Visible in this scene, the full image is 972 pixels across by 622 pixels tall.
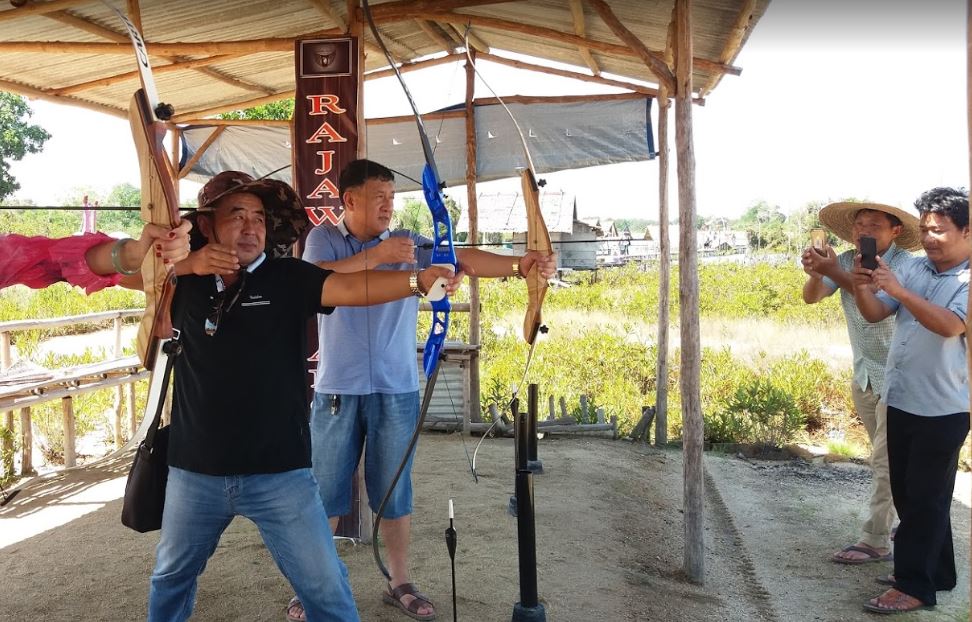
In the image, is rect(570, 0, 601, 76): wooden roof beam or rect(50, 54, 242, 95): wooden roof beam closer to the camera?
rect(570, 0, 601, 76): wooden roof beam

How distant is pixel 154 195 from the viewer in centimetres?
154

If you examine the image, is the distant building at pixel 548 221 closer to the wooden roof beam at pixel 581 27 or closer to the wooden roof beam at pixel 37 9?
the wooden roof beam at pixel 581 27

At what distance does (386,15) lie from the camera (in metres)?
3.81

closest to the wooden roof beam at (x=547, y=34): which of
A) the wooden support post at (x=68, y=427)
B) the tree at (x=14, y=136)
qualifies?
the wooden support post at (x=68, y=427)

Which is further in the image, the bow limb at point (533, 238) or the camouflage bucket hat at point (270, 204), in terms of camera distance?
the bow limb at point (533, 238)

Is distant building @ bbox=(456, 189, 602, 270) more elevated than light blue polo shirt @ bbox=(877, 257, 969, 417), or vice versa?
distant building @ bbox=(456, 189, 602, 270)

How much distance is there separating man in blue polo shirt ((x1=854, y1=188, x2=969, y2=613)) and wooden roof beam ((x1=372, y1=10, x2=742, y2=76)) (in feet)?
4.89

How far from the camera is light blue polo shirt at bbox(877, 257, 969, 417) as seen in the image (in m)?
2.88

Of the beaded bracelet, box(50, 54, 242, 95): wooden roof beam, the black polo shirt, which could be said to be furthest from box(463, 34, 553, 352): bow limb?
box(50, 54, 242, 95): wooden roof beam

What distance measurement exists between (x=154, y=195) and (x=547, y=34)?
3427mm

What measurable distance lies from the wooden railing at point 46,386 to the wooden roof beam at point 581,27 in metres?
3.58

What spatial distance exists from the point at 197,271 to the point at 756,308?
1412cm

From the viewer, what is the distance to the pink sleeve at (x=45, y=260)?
160cm

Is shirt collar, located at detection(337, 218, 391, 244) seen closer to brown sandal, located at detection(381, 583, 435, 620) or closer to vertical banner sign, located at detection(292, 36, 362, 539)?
vertical banner sign, located at detection(292, 36, 362, 539)
